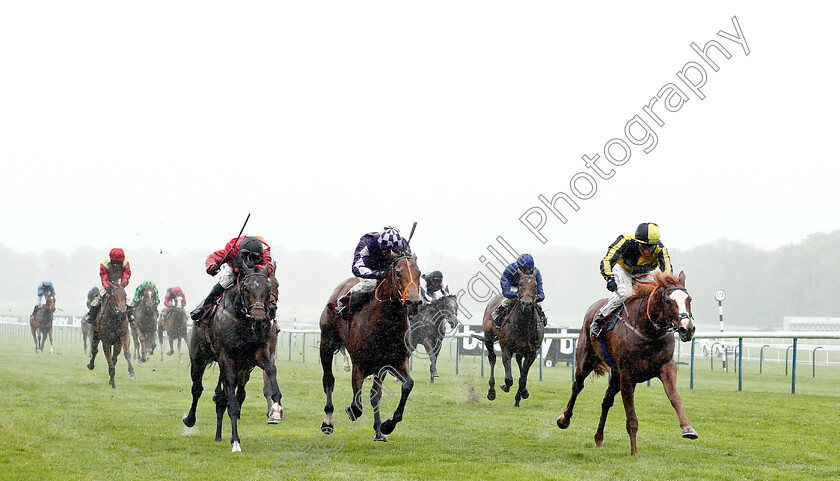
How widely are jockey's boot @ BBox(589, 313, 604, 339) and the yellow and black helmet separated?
0.85 metres

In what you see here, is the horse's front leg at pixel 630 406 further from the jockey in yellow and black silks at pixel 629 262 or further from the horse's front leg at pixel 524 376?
the horse's front leg at pixel 524 376

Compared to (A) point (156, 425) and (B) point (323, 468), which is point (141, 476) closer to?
(B) point (323, 468)

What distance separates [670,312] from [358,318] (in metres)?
2.93

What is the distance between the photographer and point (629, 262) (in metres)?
8.48

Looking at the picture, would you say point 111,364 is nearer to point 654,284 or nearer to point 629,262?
point 629,262

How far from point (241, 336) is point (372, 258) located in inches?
58.4

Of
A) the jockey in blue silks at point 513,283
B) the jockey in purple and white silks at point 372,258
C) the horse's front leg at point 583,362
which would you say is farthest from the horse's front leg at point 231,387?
the jockey in blue silks at point 513,283

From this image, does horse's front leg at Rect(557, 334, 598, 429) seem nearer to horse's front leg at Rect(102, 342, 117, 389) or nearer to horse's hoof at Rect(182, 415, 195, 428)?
horse's hoof at Rect(182, 415, 195, 428)

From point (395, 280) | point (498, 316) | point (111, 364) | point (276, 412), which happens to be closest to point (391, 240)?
point (395, 280)

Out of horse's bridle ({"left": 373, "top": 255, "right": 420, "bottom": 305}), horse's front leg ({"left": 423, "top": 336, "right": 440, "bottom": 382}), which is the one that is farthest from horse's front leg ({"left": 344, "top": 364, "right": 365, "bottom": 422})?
horse's front leg ({"left": 423, "top": 336, "right": 440, "bottom": 382})

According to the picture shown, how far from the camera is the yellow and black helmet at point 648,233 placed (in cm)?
812

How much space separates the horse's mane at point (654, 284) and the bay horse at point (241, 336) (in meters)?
3.43

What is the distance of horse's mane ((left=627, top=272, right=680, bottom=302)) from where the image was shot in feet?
24.5

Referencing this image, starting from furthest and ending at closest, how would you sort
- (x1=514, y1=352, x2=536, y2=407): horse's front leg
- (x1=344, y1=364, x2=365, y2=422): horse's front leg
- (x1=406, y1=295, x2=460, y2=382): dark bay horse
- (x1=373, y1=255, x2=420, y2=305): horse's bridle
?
(x1=406, y1=295, x2=460, y2=382): dark bay horse, (x1=514, y1=352, x2=536, y2=407): horse's front leg, (x1=344, y1=364, x2=365, y2=422): horse's front leg, (x1=373, y1=255, x2=420, y2=305): horse's bridle
